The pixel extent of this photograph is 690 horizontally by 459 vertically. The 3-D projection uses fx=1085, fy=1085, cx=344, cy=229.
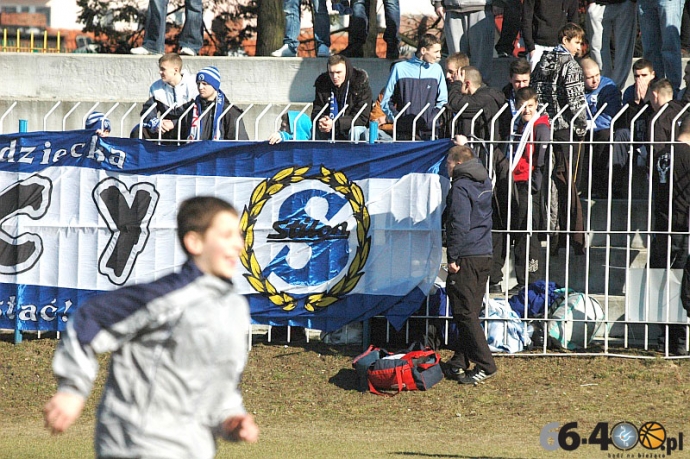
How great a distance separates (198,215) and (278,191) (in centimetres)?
575

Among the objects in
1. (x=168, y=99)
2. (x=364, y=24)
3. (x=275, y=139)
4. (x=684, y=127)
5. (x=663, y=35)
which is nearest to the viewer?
(x=684, y=127)

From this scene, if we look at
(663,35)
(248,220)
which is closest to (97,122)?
(248,220)

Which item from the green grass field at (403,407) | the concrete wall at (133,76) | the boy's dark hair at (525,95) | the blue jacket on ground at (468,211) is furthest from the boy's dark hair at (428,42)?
the green grass field at (403,407)

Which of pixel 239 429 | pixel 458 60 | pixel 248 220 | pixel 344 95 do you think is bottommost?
pixel 239 429

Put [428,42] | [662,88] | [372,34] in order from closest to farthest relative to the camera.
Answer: [662,88] → [428,42] → [372,34]

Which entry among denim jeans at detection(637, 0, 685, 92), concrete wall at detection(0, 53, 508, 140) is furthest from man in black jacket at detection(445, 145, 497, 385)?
concrete wall at detection(0, 53, 508, 140)

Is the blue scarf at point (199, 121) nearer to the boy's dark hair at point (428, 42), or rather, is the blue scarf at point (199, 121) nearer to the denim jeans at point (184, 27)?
the boy's dark hair at point (428, 42)

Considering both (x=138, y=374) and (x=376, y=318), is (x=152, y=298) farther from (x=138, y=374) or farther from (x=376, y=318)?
(x=376, y=318)

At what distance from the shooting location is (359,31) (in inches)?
526

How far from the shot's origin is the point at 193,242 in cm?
406

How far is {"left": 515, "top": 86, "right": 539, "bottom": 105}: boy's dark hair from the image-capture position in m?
9.61

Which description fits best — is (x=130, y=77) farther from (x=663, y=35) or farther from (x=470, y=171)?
(x=663, y=35)

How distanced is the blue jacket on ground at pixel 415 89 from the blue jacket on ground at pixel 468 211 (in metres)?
1.44

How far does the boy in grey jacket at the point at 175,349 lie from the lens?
12.9ft
